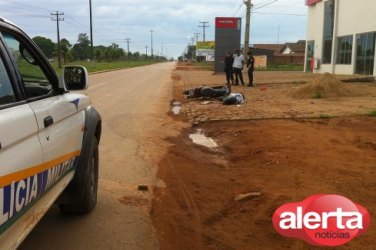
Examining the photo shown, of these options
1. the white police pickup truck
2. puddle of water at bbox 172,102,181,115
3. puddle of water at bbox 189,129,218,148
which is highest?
the white police pickup truck

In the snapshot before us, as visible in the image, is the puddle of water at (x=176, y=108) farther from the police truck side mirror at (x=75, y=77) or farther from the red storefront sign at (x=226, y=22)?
the red storefront sign at (x=226, y=22)

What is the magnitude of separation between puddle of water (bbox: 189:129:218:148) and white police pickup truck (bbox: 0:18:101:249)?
474 centimetres

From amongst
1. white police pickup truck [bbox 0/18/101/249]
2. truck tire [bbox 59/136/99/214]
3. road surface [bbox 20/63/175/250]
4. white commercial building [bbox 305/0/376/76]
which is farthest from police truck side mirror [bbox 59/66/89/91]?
white commercial building [bbox 305/0/376/76]

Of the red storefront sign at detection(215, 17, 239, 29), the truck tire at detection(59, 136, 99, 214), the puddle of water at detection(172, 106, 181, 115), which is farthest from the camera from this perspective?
the red storefront sign at detection(215, 17, 239, 29)

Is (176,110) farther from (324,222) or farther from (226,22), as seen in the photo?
(226,22)

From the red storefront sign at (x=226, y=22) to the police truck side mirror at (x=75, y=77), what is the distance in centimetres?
3502

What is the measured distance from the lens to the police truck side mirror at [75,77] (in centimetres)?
441

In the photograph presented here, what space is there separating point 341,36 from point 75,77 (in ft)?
114

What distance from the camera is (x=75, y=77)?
4547 mm

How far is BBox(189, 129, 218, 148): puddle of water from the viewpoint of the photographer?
9.75 meters

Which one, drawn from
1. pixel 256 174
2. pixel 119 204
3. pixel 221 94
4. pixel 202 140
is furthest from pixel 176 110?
pixel 119 204

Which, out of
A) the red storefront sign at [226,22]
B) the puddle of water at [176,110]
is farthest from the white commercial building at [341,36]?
the puddle of water at [176,110]

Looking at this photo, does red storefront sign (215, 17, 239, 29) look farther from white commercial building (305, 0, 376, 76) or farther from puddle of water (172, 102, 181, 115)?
puddle of water (172, 102, 181, 115)

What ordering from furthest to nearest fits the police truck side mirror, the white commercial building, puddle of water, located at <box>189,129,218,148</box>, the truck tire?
the white commercial building
puddle of water, located at <box>189,129,218,148</box>
the truck tire
the police truck side mirror
